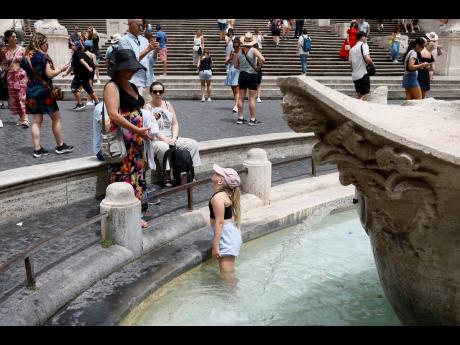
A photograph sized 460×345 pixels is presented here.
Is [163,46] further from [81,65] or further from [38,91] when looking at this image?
[38,91]

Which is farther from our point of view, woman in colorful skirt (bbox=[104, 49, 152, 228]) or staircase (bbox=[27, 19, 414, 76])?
staircase (bbox=[27, 19, 414, 76])

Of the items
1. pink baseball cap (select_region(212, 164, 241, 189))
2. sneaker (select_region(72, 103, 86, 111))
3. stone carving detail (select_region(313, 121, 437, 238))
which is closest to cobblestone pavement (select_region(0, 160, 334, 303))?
pink baseball cap (select_region(212, 164, 241, 189))

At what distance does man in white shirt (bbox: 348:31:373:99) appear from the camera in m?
8.99

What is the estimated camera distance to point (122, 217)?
165 inches

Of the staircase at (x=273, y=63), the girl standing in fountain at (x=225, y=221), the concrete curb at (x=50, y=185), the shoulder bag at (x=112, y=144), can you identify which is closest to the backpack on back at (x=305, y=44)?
the staircase at (x=273, y=63)

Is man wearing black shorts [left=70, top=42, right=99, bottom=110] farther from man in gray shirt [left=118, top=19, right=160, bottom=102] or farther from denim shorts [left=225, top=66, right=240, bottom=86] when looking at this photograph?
man in gray shirt [left=118, top=19, right=160, bottom=102]

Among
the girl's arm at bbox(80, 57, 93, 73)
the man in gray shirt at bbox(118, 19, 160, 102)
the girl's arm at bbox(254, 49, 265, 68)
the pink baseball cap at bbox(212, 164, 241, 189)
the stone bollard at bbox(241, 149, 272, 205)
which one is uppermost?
the man in gray shirt at bbox(118, 19, 160, 102)

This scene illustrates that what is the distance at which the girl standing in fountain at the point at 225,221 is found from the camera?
4.25m

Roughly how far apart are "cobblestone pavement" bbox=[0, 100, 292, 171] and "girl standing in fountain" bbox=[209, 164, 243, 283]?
112 inches

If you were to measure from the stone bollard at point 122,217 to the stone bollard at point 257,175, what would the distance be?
176 cm

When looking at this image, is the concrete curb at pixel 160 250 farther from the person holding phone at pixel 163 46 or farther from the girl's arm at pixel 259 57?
the person holding phone at pixel 163 46

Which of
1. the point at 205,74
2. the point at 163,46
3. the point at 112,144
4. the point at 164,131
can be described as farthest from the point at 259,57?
the point at 163,46
